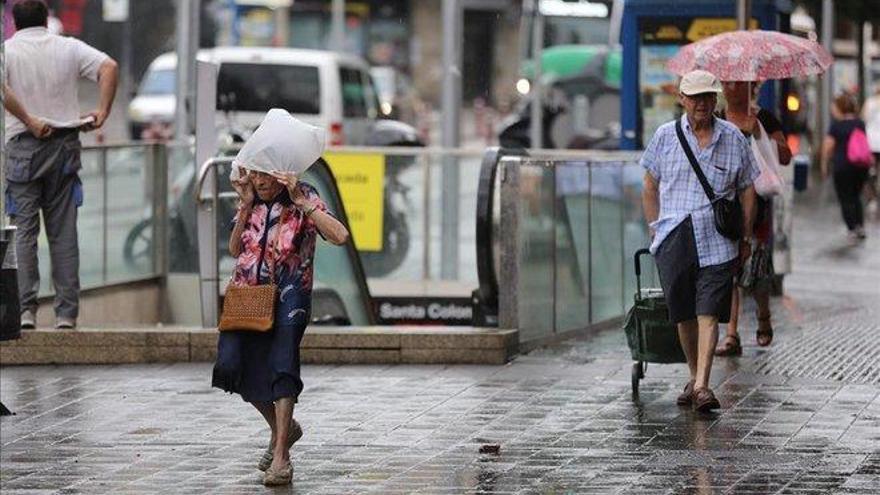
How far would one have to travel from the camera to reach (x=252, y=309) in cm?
941

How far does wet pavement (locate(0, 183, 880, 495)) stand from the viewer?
9.35m

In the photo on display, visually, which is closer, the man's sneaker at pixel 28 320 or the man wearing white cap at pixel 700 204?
the man wearing white cap at pixel 700 204

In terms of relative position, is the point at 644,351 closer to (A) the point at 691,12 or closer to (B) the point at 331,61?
(A) the point at 691,12

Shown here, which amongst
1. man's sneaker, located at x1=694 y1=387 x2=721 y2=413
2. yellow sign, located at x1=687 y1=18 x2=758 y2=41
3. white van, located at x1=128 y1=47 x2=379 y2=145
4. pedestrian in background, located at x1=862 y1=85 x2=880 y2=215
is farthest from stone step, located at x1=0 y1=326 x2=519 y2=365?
pedestrian in background, located at x1=862 y1=85 x2=880 y2=215

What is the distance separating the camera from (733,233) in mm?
11297

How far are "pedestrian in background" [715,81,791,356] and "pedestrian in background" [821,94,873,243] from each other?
11977mm

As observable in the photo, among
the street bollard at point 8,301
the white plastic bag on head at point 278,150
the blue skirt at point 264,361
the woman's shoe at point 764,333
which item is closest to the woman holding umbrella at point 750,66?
the woman's shoe at point 764,333

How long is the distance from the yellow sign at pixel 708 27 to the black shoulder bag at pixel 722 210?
25.4 ft

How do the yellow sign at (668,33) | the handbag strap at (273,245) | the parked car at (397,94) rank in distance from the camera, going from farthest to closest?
the parked car at (397,94) → the yellow sign at (668,33) → the handbag strap at (273,245)

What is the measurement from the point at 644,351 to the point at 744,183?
40.8 inches

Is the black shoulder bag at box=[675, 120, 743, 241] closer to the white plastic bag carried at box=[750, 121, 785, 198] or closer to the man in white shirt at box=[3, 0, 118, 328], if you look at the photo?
the white plastic bag carried at box=[750, 121, 785, 198]

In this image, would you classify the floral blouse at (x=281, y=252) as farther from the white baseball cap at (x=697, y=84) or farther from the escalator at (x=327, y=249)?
the escalator at (x=327, y=249)

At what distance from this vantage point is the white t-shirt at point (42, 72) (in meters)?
13.5

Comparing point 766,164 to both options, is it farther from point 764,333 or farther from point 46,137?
point 46,137
